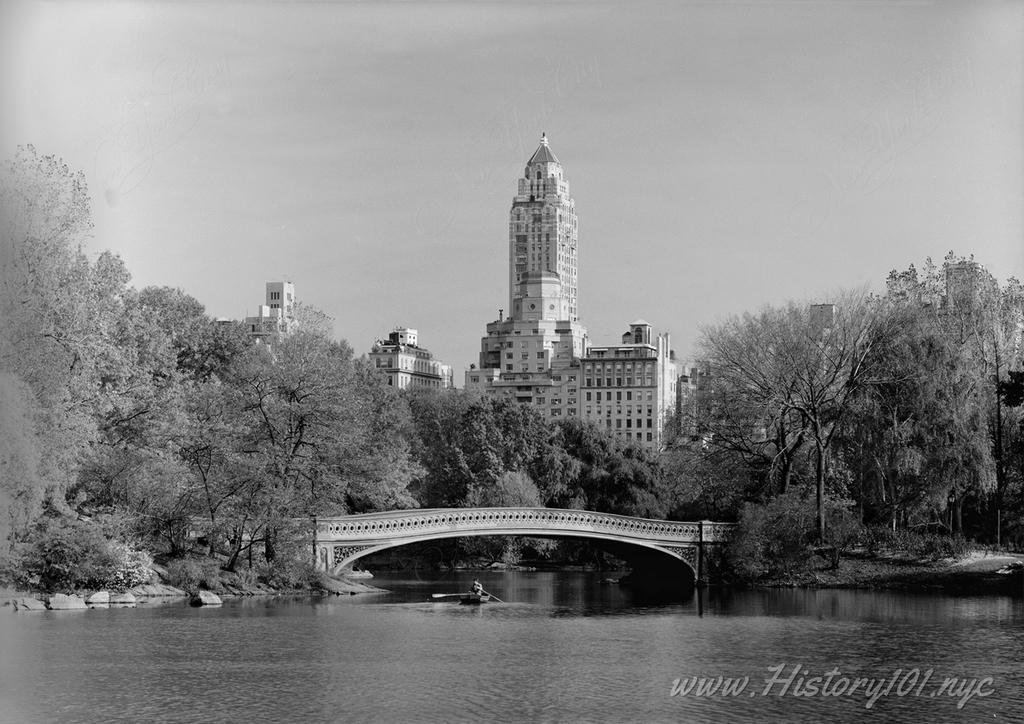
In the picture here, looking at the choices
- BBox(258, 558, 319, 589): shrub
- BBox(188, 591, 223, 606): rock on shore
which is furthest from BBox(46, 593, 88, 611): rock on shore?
BBox(258, 558, 319, 589): shrub

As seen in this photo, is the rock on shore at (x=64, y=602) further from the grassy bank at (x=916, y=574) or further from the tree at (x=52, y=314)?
the grassy bank at (x=916, y=574)

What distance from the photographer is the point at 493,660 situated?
31312 mm

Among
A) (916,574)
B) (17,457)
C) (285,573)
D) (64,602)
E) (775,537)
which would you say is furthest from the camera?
(775,537)

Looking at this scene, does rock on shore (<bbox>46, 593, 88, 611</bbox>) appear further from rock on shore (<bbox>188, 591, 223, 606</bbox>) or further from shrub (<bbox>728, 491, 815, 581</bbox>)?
shrub (<bbox>728, 491, 815, 581</bbox>)

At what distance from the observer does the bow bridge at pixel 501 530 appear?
48250 millimetres

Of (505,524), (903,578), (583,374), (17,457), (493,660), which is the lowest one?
(493,660)

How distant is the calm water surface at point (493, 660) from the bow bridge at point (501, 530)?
3152 millimetres

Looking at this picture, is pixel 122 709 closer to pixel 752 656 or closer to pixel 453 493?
pixel 752 656

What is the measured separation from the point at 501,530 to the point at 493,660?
19.6 m

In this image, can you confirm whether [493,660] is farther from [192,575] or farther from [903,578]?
[903,578]

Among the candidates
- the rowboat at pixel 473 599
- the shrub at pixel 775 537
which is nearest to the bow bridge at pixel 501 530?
the shrub at pixel 775 537

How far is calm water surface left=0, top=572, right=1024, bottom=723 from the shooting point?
25.2m

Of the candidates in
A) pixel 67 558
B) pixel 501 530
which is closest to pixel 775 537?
pixel 501 530

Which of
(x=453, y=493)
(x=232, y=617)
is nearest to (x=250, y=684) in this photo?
(x=232, y=617)
